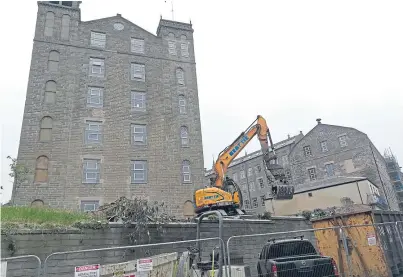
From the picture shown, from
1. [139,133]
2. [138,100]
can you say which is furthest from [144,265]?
[138,100]

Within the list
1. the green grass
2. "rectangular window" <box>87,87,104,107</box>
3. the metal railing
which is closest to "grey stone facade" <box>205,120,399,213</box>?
"rectangular window" <box>87,87,104,107</box>

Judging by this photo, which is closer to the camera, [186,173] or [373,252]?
[373,252]

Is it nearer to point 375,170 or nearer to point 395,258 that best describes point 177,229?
point 395,258

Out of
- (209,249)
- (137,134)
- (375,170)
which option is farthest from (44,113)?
(375,170)

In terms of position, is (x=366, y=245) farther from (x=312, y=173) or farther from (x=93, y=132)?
(x=312, y=173)

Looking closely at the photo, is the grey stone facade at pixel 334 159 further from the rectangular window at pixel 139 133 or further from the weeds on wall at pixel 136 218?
the weeds on wall at pixel 136 218

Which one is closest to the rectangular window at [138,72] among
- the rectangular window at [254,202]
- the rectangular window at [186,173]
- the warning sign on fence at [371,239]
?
the rectangular window at [186,173]

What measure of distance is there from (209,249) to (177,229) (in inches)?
65.8

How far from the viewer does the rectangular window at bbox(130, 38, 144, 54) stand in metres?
30.2

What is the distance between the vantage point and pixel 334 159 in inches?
1578

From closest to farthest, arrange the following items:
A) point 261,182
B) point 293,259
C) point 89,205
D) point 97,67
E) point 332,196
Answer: point 293,259
point 89,205
point 97,67
point 332,196
point 261,182

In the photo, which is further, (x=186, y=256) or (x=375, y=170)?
(x=375, y=170)

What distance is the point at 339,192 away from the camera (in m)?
29.2

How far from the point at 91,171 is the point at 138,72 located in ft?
35.7
